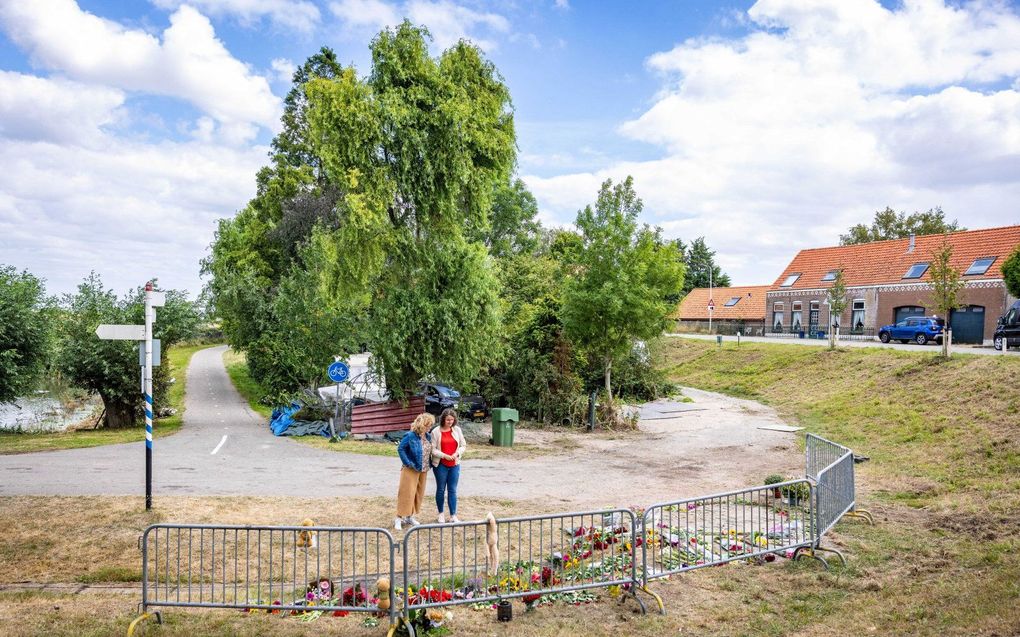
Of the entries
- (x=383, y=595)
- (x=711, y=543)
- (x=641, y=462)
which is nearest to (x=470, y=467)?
(x=641, y=462)

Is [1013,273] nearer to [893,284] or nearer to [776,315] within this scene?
[893,284]

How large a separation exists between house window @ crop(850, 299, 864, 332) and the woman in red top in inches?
1667

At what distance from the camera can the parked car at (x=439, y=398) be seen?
23308 mm

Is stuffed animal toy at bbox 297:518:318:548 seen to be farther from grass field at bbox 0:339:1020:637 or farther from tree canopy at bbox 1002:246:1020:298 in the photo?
tree canopy at bbox 1002:246:1020:298

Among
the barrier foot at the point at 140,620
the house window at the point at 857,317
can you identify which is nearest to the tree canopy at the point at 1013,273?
the house window at the point at 857,317

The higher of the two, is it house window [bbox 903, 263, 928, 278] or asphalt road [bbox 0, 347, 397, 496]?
house window [bbox 903, 263, 928, 278]

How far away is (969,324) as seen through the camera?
38250 mm

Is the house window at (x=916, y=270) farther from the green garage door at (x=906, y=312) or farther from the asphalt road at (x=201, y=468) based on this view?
the asphalt road at (x=201, y=468)

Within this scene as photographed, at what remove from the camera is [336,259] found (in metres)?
19.3

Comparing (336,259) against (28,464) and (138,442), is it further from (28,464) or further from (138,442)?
(28,464)

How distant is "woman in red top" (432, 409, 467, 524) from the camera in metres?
9.61

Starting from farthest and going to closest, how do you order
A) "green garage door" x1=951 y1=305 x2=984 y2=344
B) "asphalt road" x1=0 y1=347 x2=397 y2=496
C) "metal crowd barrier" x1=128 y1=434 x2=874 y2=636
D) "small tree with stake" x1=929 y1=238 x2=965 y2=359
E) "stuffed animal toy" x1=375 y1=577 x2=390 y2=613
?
"green garage door" x1=951 y1=305 x2=984 y2=344 < "small tree with stake" x1=929 y1=238 x2=965 y2=359 < "asphalt road" x1=0 y1=347 x2=397 y2=496 < "metal crowd barrier" x1=128 y1=434 x2=874 y2=636 < "stuffed animal toy" x1=375 y1=577 x2=390 y2=613

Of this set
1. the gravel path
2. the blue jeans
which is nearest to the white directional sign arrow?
the gravel path

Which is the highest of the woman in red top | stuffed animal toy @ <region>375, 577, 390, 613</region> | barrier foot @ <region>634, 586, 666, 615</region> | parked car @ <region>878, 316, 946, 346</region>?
parked car @ <region>878, 316, 946, 346</region>
